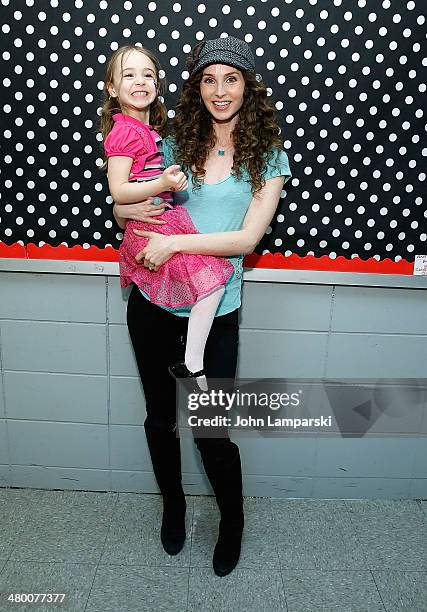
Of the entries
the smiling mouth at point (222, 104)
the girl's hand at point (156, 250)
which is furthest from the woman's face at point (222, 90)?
the girl's hand at point (156, 250)

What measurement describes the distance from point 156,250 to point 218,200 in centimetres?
24

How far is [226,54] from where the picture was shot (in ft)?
4.62

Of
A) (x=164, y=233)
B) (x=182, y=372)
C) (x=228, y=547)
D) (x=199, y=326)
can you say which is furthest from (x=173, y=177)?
(x=228, y=547)

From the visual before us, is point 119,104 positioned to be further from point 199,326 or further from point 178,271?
point 199,326

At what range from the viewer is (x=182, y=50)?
1668 mm

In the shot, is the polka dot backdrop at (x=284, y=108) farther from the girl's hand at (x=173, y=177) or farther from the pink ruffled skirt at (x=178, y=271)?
the girl's hand at (x=173, y=177)

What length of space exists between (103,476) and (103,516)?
18 cm

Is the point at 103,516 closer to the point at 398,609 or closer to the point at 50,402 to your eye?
the point at 50,402

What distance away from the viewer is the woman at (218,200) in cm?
146

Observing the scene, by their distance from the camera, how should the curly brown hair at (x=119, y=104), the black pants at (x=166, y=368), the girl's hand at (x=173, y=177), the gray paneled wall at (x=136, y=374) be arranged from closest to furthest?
the girl's hand at (x=173, y=177)
the curly brown hair at (x=119, y=104)
the black pants at (x=166, y=368)
the gray paneled wall at (x=136, y=374)

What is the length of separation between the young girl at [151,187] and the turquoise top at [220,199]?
4 cm

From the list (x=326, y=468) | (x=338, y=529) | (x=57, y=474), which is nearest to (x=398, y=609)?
(x=338, y=529)

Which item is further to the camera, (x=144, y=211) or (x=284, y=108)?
(x=284, y=108)

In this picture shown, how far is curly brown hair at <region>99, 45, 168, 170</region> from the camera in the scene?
1.45 meters
